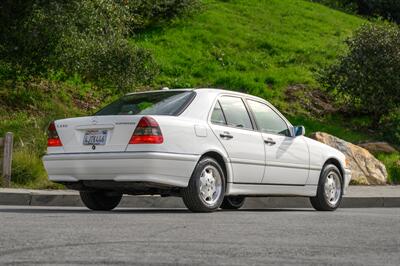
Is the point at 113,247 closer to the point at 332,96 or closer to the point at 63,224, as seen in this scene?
the point at 63,224

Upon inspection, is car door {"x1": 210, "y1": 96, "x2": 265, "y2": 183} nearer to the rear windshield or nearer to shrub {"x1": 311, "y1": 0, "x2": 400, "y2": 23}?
the rear windshield

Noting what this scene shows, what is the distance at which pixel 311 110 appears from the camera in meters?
25.6

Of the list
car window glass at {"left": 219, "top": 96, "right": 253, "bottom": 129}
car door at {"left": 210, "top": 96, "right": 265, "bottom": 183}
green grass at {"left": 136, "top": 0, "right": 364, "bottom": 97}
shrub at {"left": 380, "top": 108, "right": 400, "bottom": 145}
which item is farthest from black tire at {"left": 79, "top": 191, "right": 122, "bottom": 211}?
green grass at {"left": 136, "top": 0, "right": 364, "bottom": 97}

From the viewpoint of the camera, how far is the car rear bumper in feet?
30.8

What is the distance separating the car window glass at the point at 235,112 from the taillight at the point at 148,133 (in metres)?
1.33

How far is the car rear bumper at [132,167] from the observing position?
9375 mm

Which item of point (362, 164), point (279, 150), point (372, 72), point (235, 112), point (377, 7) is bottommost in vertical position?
point (362, 164)

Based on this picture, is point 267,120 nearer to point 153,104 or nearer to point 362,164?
point 153,104

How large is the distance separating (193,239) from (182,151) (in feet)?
9.14

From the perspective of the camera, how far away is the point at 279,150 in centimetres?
1105

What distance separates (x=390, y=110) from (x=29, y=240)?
62.3ft

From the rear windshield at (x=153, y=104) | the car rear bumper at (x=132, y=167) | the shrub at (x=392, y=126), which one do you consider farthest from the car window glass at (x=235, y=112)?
the shrub at (x=392, y=126)

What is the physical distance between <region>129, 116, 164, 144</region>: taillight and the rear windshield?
42cm

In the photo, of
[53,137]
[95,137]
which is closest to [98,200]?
[53,137]
